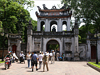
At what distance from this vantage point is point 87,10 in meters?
26.0

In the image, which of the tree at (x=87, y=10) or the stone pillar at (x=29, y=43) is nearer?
the stone pillar at (x=29, y=43)

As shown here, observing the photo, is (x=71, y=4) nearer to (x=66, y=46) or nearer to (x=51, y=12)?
(x=51, y=12)

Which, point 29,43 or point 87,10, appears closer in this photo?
point 29,43

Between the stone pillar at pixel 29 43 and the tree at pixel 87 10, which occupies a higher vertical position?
the tree at pixel 87 10

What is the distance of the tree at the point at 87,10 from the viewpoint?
25308 mm

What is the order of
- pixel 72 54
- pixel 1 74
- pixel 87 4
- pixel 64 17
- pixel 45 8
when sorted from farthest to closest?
pixel 45 8, pixel 64 17, pixel 87 4, pixel 72 54, pixel 1 74


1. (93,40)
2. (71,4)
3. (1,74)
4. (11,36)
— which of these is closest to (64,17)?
(71,4)

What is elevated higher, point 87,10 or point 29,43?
point 87,10

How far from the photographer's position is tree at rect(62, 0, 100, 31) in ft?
83.0

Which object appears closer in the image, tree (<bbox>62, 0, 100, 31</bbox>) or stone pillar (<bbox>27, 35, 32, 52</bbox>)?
stone pillar (<bbox>27, 35, 32, 52</bbox>)

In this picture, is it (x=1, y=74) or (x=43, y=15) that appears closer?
(x=1, y=74)

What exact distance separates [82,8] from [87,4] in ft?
3.77

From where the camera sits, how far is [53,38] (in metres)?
24.4

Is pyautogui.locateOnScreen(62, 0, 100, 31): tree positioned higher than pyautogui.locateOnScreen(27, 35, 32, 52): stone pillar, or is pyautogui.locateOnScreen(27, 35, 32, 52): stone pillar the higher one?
pyautogui.locateOnScreen(62, 0, 100, 31): tree
